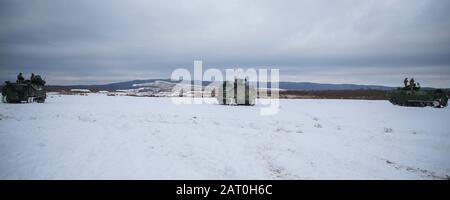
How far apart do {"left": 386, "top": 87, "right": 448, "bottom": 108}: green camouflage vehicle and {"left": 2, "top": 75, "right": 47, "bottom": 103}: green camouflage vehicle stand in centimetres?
3531

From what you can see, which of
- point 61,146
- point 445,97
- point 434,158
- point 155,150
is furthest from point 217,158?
point 445,97

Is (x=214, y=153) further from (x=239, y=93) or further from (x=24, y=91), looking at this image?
(x=24, y=91)

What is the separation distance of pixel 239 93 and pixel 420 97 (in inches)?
669

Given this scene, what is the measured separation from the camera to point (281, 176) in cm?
679

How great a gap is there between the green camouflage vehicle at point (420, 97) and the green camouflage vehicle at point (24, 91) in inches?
1390

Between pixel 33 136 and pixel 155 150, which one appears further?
pixel 33 136

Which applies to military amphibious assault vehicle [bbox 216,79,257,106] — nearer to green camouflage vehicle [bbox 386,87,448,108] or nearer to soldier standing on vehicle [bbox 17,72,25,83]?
green camouflage vehicle [bbox 386,87,448,108]

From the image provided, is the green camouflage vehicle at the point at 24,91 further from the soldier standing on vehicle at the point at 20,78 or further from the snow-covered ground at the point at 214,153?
the snow-covered ground at the point at 214,153

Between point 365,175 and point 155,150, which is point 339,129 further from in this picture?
point 155,150

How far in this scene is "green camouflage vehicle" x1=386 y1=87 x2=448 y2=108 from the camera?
2983cm
